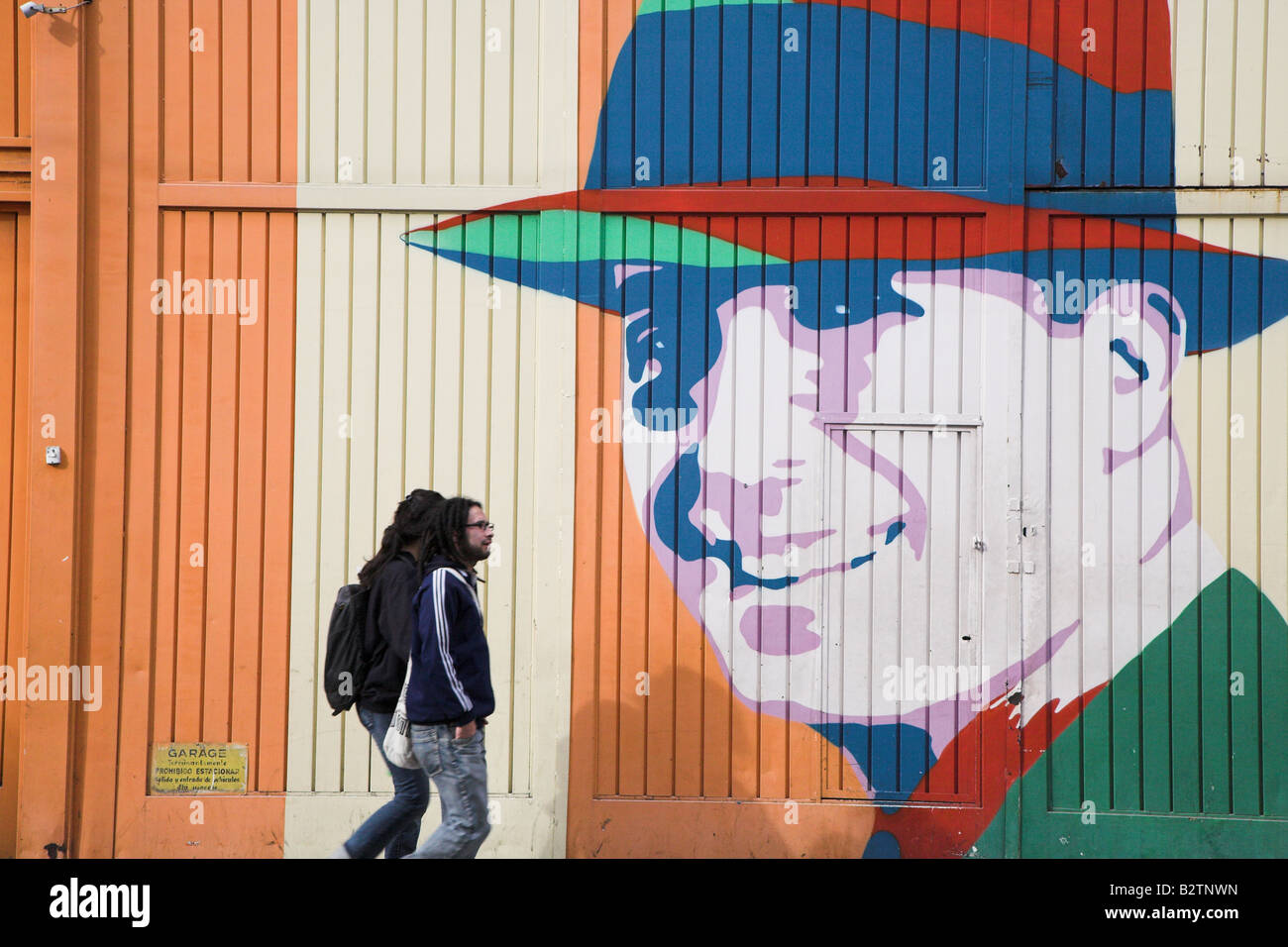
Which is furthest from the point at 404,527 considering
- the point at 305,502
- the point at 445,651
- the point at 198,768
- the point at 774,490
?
the point at 774,490

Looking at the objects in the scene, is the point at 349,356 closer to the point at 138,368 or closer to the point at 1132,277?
the point at 138,368

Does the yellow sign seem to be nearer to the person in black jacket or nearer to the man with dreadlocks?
the person in black jacket

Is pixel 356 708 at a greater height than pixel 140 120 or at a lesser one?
lesser

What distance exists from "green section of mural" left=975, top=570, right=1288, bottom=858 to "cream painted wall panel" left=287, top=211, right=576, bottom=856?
254cm

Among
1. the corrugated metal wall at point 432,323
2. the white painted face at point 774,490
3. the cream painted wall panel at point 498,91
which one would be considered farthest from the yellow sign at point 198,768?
the cream painted wall panel at point 498,91

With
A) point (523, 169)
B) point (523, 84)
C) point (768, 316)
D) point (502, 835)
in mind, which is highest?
point (523, 84)

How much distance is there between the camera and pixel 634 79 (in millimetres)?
5527

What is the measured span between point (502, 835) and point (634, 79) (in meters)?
3.97

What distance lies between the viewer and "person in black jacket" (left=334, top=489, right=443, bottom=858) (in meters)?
4.88

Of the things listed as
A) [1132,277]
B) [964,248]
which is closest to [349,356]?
[964,248]

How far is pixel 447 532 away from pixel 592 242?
1729 millimetres

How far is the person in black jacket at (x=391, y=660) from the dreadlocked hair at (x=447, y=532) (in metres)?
0.08

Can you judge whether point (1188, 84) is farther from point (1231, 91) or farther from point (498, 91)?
point (498, 91)

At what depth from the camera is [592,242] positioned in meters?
5.52
